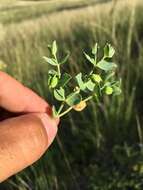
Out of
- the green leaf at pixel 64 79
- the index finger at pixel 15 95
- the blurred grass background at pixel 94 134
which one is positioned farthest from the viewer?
the blurred grass background at pixel 94 134

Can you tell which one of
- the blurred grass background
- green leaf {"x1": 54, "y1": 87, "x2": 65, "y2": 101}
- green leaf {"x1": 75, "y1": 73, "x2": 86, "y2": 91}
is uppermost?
green leaf {"x1": 75, "y1": 73, "x2": 86, "y2": 91}

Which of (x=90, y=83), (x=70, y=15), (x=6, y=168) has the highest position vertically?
(x=90, y=83)

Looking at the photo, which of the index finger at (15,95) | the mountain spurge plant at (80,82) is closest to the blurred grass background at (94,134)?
the index finger at (15,95)

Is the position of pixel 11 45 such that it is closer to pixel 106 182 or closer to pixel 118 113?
pixel 118 113

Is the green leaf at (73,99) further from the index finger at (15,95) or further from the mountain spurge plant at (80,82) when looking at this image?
the index finger at (15,95)

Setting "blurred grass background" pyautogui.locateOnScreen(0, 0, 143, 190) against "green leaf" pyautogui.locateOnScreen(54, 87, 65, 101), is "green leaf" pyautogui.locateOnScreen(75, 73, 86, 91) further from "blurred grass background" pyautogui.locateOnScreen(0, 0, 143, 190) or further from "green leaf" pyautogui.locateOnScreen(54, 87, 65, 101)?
"blurred grass background" pyautogui.locateOnScreen(0, 0, 143, 190)

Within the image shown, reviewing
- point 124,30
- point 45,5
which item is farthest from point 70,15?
point 124,30

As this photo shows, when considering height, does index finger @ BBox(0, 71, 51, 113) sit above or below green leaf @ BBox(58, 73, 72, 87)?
below

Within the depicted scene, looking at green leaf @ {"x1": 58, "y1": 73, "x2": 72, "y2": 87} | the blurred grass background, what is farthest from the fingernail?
the blurred grass background
